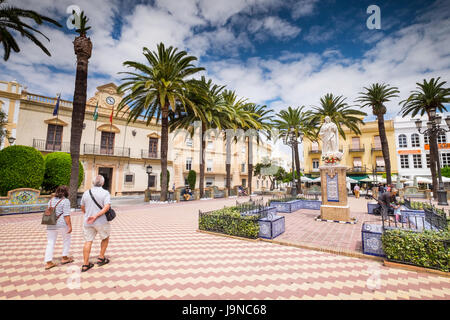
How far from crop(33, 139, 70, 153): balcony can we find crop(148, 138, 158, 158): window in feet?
29.9

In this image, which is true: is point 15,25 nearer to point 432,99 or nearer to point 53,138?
point 53,138

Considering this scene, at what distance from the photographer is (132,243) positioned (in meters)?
6.22

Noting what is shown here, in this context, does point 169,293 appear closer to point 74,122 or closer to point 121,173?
point 74,122

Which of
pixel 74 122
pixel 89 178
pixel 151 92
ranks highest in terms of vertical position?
pixel 151 92

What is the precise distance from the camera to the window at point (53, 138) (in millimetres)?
22372

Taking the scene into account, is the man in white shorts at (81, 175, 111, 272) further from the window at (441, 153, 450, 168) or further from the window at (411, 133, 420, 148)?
the window at (411, 133, 420, 148)

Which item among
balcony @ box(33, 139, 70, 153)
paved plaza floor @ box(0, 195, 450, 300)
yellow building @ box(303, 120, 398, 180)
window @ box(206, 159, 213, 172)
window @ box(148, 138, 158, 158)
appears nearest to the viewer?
paved plaza floor @ box(0, 195, 450, 300)

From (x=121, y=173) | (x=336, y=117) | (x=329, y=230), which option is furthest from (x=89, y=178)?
(x=336, y=117)

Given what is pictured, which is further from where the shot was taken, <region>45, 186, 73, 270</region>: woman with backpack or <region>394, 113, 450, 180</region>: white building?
<region>394, 113, 450, 180</region>: white building

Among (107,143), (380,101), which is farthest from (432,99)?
(107,143)

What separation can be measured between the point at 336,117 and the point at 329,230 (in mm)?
20561

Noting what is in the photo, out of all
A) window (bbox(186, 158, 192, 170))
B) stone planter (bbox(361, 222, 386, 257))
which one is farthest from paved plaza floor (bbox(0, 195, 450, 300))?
window (bbox(186, 158, 192, 170))

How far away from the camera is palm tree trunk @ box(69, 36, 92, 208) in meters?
13.1

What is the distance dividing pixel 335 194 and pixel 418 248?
5441 millimetres
